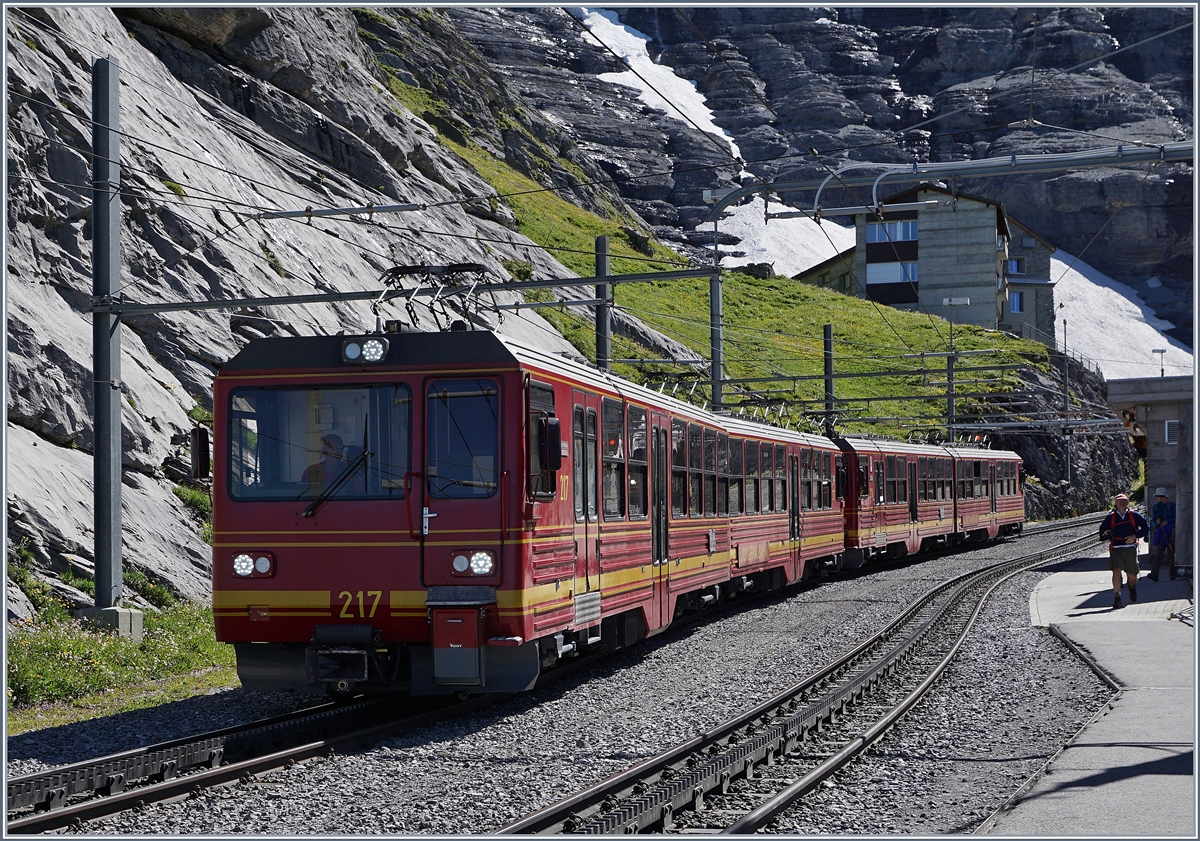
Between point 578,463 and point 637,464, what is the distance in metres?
2.19

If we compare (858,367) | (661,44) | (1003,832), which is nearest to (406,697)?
(1003,832)

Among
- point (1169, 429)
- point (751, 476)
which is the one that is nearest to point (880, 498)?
point (1169, 429)

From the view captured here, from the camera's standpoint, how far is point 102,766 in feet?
27.5

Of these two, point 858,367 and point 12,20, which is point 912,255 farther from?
point 12,20

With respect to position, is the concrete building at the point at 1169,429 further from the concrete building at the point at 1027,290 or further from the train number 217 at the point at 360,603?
the concrete building at the point at 1027,290

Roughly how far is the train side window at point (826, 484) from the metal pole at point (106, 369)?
15566 mm

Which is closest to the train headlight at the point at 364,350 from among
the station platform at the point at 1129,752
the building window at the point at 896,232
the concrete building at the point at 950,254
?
the station platform at the point at 1129,752

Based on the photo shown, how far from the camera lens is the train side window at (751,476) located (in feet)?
68.2

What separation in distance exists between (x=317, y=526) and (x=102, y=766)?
2716 millimetres

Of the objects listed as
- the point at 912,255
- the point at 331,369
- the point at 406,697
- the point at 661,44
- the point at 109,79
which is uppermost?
the point at 661,44

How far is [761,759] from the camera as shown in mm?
9086

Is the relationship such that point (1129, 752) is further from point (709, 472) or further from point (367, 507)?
point (709, 472)

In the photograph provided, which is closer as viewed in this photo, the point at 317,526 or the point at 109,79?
the point at 317,526

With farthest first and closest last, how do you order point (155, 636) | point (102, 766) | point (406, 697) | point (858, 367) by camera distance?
point (858, 367) → point (155, 636) → point (406, 697) → point (102, 766)
